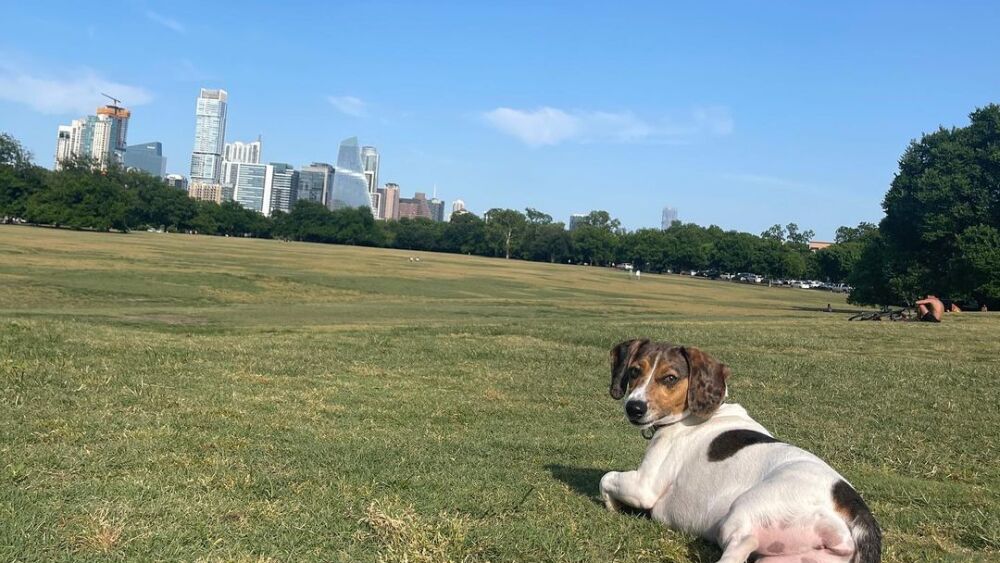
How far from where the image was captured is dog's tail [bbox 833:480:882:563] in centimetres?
439

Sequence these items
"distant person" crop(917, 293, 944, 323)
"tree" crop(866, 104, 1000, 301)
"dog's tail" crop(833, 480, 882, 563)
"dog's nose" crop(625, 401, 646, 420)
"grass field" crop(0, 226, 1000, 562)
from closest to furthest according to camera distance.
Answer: "dog's tail" crop(833, 480, 882, 563) < "grass field" crop(0, 226, 1000, 562) < "dog's nose" crop(625, 401, 646, 420) < "distant person" crop(917, 293, 944, 323) < "tree" crop(866, 104, 1000, 301)

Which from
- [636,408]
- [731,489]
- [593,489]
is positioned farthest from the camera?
[593,489]

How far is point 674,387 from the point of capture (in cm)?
568

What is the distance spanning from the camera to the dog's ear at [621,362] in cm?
595

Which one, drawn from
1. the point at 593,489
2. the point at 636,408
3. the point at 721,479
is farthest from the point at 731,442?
the point at 593,489

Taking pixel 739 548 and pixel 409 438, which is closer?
pixel 739 548

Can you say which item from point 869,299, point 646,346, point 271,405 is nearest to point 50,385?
point 271,405

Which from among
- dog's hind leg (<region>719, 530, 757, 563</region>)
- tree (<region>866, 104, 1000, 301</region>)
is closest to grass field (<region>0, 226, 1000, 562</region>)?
dog's hind leg (<region>719, 530, 757, 563</region>)

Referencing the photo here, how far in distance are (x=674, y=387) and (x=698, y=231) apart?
19856 centimetres

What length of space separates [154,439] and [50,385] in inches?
147

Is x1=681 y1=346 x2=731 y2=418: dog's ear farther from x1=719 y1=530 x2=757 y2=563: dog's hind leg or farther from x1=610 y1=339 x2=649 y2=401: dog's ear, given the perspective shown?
x1=719 y1=530 x2=757 y2=563: dog's hind leg

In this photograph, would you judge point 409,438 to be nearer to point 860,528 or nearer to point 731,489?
point 731,489

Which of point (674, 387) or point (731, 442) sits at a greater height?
point (674, 387)

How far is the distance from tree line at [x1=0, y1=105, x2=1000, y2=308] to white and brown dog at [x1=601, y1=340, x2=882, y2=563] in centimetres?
4991
